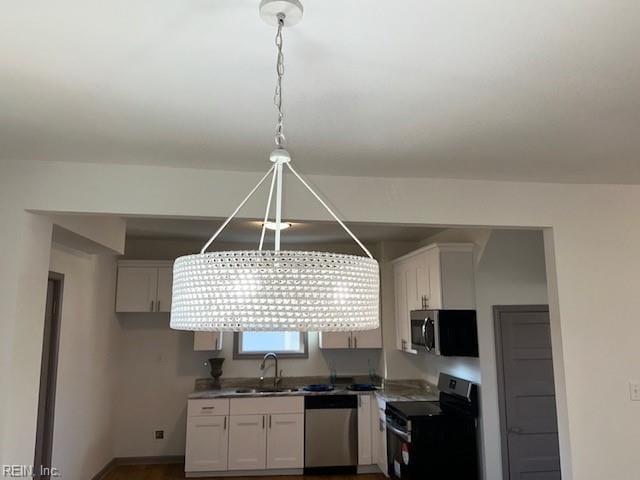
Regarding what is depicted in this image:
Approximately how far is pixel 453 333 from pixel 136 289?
345 centimetres

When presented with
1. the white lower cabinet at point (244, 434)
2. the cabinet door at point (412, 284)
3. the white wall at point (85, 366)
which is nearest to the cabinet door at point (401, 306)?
the cabinet door at point (412, 284)

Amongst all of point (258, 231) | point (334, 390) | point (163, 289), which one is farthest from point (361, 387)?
point (163, 289)

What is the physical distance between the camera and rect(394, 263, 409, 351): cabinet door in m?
5.09

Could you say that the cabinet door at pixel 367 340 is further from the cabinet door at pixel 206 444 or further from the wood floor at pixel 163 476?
the cabinet door at pixel 206 444

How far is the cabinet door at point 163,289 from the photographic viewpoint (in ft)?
17.4

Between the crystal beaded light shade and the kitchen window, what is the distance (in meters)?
4.78

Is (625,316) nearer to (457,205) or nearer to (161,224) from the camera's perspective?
(457,205)

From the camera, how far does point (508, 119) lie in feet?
6.38

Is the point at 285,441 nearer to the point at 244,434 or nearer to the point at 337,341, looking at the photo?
the point at 244,434

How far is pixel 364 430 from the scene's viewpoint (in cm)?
503

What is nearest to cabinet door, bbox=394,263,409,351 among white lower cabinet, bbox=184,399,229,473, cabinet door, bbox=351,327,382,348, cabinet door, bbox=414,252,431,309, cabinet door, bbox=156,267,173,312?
cabinet door, bbox=351,327,382,348

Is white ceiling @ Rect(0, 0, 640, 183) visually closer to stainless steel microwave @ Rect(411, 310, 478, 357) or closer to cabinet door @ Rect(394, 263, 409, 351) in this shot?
stainless steel microwave @ Rect(411, 310, 478, 357)

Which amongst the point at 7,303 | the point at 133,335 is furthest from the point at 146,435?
the point at 7,303

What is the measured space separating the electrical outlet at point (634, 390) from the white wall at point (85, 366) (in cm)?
402
